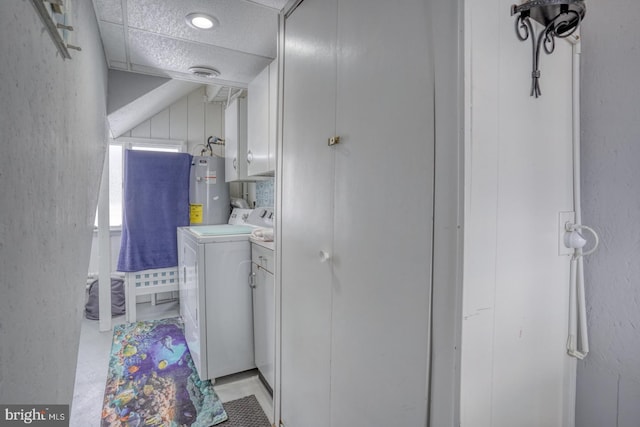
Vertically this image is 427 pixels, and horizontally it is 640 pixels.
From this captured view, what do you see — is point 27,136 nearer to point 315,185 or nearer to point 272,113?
point 315,185

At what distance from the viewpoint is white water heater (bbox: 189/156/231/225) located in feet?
10.7

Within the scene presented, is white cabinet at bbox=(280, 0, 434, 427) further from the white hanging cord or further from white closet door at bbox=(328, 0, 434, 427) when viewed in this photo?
the white hanging cord

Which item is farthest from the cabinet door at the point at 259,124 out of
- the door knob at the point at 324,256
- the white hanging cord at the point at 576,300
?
the white hanging cord at the point at 576,300

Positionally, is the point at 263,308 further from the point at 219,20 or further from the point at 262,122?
the point at 219,20

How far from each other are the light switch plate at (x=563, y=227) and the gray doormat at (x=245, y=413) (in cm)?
165

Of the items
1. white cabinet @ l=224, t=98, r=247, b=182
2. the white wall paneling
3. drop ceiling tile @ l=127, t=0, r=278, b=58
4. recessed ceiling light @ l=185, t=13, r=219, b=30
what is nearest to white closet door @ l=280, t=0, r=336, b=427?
drop ceiling tile @ l=127, t=0, r=278, b=58

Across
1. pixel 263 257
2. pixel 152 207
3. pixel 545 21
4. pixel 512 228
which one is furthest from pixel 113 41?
pixel 512 228

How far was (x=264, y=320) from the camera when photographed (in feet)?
6.38

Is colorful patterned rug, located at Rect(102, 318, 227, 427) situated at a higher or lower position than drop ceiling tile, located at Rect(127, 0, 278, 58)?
lower

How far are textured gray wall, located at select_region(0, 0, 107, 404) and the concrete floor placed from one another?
0.98m

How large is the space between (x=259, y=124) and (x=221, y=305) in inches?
50.7

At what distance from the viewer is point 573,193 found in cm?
95

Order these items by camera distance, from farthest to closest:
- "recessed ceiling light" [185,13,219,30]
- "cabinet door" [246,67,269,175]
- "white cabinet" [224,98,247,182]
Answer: "white cabinet" [224,98,247,182]
"cabinet door" [246,67,269,175]
"recessed ceiling light" [185,13,219,30]

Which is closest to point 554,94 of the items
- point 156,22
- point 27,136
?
point 27,136
